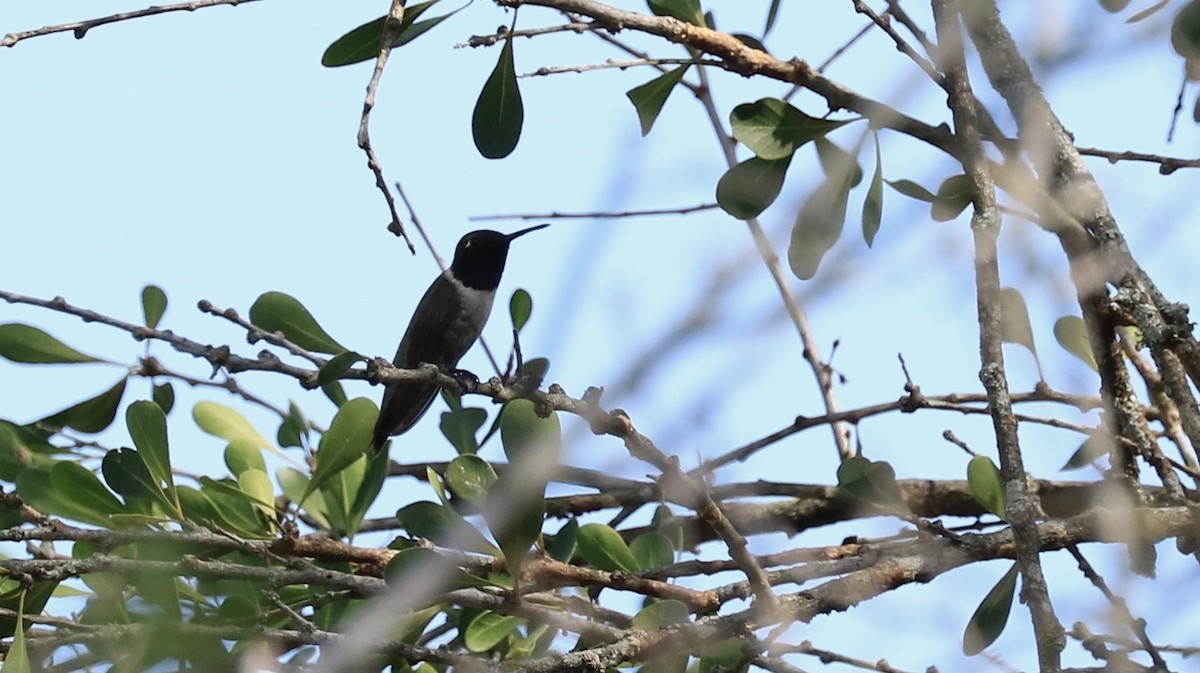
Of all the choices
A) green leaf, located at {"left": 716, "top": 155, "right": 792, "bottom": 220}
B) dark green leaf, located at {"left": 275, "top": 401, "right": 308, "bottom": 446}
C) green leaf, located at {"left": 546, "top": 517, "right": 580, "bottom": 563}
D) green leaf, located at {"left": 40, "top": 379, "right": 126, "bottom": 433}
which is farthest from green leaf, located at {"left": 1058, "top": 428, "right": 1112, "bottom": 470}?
green leaf, located at {"left": 40, "top": 379, "right": 126, "bottom": 433}

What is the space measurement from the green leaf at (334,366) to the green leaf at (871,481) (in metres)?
1.07

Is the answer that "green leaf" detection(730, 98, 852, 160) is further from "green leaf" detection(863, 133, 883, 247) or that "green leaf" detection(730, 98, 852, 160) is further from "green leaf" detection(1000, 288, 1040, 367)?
"green leaf" detection(1000, 288, 1040, 367)

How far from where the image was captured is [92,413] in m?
3.18

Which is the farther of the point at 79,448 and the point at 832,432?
the point at 832,432

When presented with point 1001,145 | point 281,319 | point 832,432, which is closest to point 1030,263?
point 1001,145

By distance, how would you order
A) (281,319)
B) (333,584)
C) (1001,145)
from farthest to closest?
1. (281,319)
2. (333,584)
3. (1001,145)

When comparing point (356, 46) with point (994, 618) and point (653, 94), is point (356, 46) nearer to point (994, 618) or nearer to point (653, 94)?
point (653, 94)

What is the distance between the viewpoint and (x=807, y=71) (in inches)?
104

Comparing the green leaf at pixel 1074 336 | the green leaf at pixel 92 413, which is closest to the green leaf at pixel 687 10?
the green leaf at pixel 1074 336

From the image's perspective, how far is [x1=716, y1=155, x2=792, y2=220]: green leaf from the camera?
8.82ft

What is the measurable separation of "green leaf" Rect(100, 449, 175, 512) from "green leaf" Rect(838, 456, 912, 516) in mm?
1482

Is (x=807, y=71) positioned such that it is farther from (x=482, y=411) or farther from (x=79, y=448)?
(x=79, y=448)

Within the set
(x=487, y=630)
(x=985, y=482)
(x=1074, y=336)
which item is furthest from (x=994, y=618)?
(x=487, y=630)

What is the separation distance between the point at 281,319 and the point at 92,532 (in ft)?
2.20
